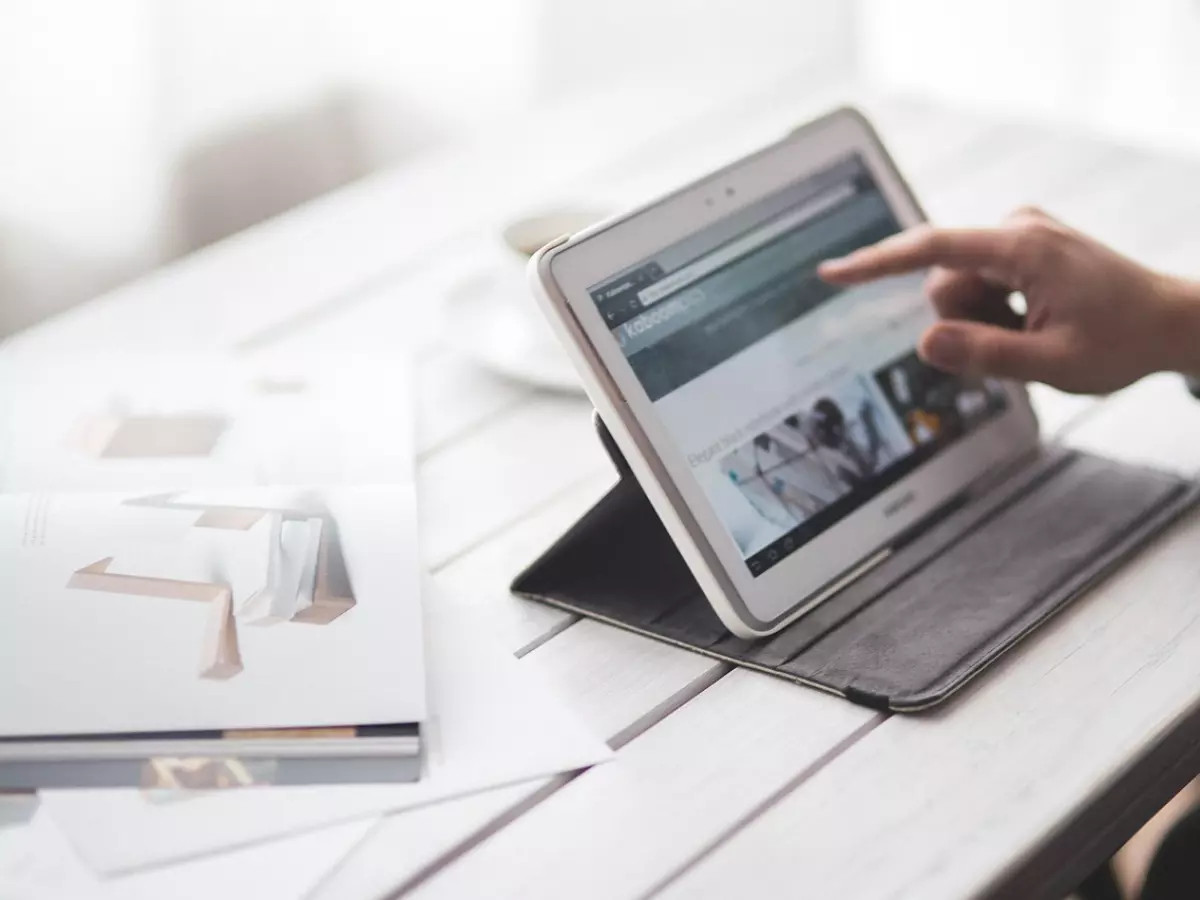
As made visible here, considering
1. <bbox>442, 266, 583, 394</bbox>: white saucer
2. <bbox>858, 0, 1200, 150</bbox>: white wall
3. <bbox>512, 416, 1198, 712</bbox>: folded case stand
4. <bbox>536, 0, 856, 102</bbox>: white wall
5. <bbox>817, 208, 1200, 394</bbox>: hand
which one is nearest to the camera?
<bbox>512, 416, 1198, 712</bbox>: folded case stand

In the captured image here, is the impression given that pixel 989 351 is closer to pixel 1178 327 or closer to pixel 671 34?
pixel 1178 327

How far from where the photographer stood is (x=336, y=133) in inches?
57.8

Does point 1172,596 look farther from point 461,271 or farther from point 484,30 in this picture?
point 484,30

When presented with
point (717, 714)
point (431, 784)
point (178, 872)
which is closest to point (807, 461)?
point (717, 714)

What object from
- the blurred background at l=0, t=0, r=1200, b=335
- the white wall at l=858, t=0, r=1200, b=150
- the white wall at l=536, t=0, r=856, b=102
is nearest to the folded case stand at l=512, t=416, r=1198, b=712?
the blurred background at l=0, t=0, r=1200, b=335

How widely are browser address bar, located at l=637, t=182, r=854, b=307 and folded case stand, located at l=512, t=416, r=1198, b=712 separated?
82 mm

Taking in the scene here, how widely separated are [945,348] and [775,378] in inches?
3.7

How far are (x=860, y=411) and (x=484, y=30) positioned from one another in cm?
90

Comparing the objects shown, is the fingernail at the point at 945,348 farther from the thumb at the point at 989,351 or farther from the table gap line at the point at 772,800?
the table gap line at the point at 772,800

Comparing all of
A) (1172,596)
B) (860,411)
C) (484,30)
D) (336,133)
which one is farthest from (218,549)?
(484,30)

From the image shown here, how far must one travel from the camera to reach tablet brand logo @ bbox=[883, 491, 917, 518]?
2.48 ft

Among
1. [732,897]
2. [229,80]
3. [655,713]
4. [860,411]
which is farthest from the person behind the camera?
[229,80]

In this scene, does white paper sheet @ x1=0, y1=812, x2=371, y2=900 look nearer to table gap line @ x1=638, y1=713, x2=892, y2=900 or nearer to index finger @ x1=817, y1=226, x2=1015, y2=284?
table gap line @ x1=638, y1=713, x2=892, y2=900

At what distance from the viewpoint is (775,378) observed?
2.46 ft
